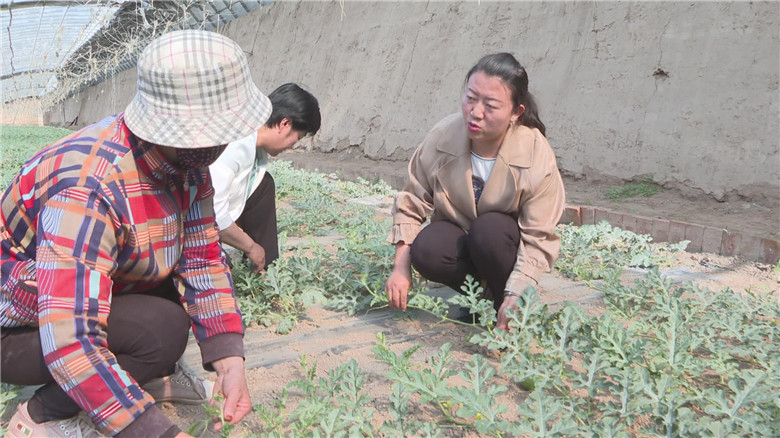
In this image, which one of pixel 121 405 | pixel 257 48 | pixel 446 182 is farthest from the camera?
pixel 257 48

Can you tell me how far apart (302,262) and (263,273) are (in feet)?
0.81

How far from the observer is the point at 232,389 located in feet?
5.88

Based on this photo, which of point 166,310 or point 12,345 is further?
point 166,310

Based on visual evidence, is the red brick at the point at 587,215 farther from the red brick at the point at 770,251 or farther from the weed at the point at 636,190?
the red brick at the point at 770,251

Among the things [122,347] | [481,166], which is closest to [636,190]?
[481,166]

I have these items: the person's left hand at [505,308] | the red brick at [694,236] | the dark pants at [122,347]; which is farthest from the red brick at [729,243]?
the dark pants at [122,347]

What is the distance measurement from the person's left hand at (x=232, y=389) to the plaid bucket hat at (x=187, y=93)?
2.27 feet

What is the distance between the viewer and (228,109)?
5.23ft

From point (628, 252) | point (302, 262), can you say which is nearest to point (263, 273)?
point (302, 262)

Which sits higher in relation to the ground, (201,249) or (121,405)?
(201,249)

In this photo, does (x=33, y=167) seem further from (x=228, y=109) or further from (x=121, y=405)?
(x=121, y=405)

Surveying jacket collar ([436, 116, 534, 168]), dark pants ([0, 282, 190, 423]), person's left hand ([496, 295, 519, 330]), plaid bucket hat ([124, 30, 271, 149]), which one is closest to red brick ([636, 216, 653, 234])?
jacket collar ([436, 116, 534, 168])

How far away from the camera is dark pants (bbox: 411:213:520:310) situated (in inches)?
105

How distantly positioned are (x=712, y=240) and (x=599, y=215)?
0.95 meters
